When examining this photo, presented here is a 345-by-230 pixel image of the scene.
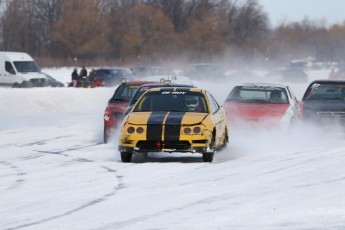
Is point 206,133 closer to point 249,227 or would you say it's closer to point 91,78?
point 249,227

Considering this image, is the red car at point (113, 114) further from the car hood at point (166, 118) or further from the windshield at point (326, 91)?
the windshield at point (326, 91)

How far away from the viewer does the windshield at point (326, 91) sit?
934 inches

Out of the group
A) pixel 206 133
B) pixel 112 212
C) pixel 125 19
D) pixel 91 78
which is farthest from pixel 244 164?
pixel 125 19

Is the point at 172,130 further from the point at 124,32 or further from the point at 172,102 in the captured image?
the point at 124,32

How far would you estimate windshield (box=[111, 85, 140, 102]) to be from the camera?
21031 millimetres

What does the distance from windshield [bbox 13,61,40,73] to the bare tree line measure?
40462 millimetres

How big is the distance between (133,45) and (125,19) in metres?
7.21

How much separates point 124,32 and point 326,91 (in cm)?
8954

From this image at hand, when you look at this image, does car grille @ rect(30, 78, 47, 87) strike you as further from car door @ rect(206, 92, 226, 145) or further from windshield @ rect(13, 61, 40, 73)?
car door @ rect(206, 92, 226, 145)

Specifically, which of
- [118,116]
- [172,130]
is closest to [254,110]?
[118,116]

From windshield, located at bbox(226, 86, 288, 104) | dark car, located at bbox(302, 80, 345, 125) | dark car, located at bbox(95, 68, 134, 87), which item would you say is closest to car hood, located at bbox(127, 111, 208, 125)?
windshield, located at bbox(226, 86, 288, 104)

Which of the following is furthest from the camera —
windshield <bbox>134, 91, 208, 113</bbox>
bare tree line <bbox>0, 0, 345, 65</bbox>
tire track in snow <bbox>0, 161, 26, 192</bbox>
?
bare tree line <bbox>0, 0, 345, 65</bbox>

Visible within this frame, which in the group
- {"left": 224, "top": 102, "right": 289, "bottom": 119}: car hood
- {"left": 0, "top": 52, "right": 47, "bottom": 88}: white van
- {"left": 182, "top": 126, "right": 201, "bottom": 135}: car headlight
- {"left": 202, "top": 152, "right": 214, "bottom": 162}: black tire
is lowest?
{"left": 0, "top": 52, "right": 47, "bottom": 88}: white van

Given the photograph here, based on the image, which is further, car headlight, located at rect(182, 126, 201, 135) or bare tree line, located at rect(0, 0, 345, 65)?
bare tree line, located at rect(0, 0, 345, 65)
